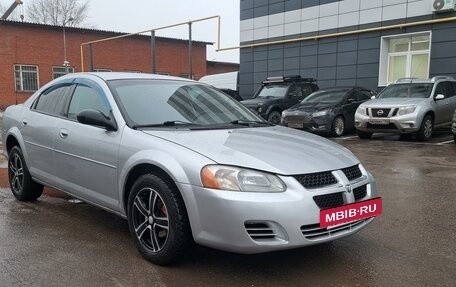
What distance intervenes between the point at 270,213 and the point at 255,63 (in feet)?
69.9

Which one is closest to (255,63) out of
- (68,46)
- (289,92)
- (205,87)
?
(289,92)

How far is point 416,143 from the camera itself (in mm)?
11539

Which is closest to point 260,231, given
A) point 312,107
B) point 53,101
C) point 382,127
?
point 53,101

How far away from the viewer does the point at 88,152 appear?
4.05 m

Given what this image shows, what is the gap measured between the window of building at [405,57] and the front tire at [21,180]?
15.8 metres

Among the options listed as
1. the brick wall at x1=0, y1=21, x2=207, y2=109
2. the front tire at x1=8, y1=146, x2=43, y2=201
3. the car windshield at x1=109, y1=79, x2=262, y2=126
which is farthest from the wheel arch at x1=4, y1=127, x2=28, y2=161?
the brick wall at x1=0, y1=21, x2=207, y2=109

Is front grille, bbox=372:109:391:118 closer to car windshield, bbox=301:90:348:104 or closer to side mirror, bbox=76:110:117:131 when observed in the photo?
car windshield, bbox=301:90:348:104

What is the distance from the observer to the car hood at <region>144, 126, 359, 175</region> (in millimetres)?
3195

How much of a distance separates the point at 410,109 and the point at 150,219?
9.69m

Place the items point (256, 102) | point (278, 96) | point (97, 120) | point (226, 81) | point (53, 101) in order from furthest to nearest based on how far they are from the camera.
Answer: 1. point (226, 81)
2. point (278, 96)
3. point (256, 102)
4. point (53, 101)
5. point (97, 120)

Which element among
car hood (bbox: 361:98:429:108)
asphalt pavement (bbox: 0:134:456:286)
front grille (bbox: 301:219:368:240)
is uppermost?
car hood (bbox: 361:98:429:108)

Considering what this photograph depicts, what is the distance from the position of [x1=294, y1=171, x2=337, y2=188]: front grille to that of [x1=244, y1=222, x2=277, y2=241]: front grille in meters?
0.40

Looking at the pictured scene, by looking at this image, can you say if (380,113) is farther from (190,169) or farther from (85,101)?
(190,169)

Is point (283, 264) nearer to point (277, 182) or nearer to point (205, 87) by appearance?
point (277, 182)
